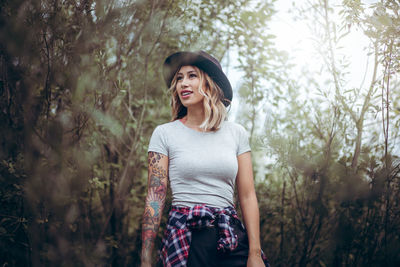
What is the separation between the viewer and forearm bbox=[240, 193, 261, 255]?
1570mm

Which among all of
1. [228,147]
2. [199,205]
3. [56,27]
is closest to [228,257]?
[199,205]

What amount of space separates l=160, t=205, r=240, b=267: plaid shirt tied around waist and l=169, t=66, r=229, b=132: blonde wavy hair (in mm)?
523

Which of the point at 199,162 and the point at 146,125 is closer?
the point at 199,162

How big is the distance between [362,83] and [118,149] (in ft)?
7.26

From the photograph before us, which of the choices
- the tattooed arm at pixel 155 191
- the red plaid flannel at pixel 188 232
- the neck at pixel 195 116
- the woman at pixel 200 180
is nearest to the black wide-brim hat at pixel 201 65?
the woman at pixel 200 180

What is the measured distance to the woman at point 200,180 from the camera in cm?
148

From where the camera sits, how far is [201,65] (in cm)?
184

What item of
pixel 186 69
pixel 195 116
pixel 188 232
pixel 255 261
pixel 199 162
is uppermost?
pixel 186 69

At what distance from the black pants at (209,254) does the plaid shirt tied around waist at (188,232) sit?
0.10ft

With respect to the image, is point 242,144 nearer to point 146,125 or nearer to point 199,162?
point 199,162

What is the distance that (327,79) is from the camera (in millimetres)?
2309

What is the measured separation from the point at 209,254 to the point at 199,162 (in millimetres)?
500

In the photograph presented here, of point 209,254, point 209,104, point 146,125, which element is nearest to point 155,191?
point 209,254

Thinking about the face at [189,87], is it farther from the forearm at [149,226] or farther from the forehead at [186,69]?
the forearm at [149,226]
